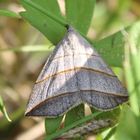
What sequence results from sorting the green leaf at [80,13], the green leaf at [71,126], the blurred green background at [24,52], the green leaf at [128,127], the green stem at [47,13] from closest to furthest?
the green leaf at [128,127], the green leaf at [71,126], the green stem at [47,13], the green leaf at [80,13], the blurred green background at [24,52]

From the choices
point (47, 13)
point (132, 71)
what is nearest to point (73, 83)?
point (47, 13)

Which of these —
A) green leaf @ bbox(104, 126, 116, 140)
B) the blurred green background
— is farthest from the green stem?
the blurred green background

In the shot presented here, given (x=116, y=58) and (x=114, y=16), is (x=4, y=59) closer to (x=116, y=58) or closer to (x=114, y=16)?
(x=114, y=16)

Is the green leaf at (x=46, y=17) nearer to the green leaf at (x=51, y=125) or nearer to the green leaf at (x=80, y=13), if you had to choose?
the green leaf at (x=80, y=13)

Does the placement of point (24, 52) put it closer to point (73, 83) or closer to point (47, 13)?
point (47, 13)

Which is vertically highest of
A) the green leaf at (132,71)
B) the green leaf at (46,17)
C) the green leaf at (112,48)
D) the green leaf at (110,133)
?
the green leaf at (46,17)

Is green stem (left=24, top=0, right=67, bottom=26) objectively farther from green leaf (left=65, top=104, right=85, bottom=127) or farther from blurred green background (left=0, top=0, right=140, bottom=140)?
blurred green background (left=0, top=0, right=140, bottom=140)

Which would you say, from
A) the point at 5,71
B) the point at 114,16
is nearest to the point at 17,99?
the point at 5,71

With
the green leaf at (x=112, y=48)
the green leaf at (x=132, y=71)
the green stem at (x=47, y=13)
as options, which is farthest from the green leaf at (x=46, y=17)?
the green leaf at (x=132, y=71)
